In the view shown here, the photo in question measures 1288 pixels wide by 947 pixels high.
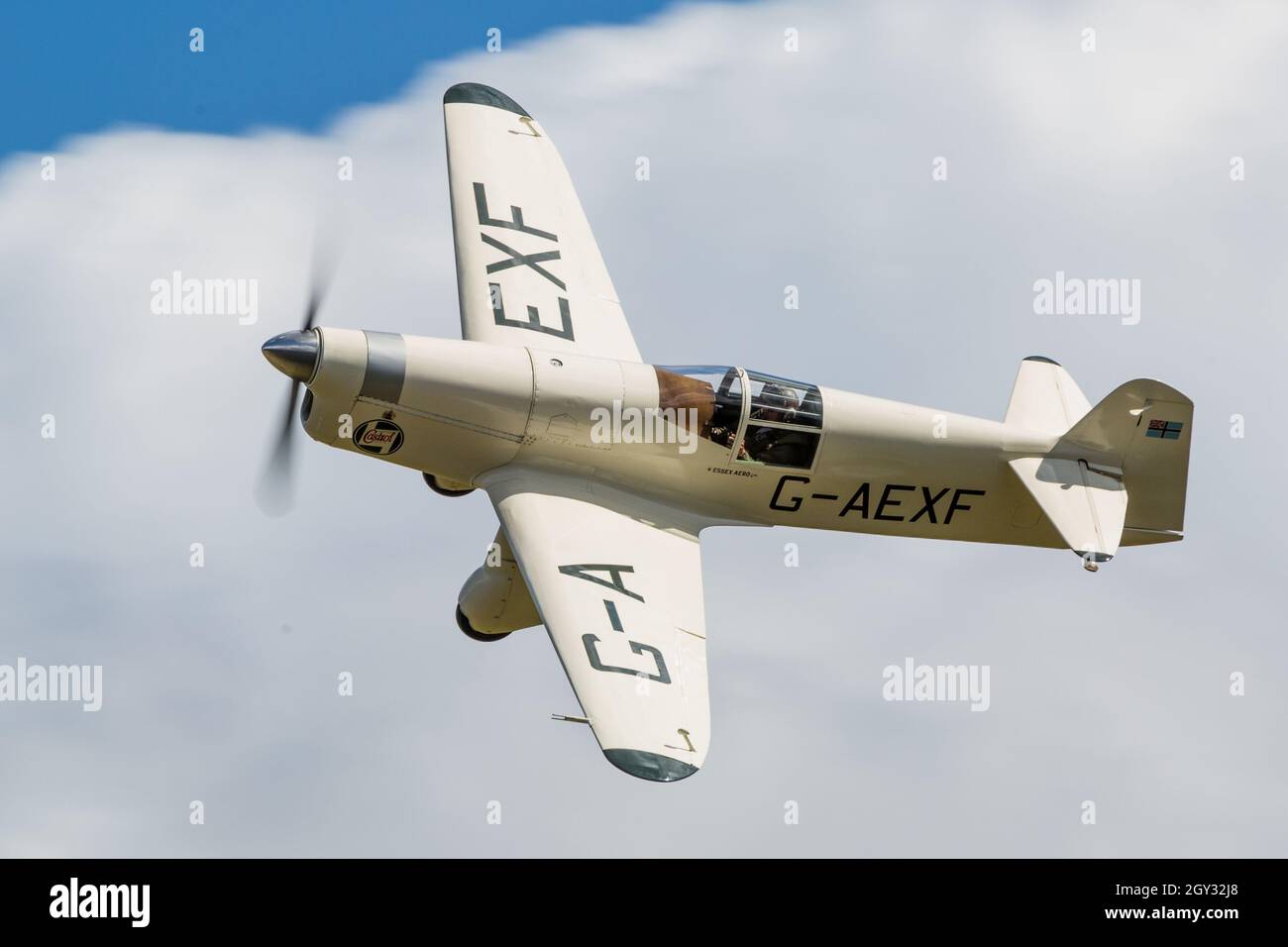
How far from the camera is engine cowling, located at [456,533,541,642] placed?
22.7 metres

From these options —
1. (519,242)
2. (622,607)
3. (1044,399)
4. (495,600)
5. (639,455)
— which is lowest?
(622,607)

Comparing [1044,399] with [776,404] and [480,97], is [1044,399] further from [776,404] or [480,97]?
[480,97]

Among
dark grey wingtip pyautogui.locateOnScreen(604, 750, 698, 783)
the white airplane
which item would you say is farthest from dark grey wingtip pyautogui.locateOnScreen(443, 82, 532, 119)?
dark grey wingtip pyautogui.locateOnScreen(604, 750, 698, 783)

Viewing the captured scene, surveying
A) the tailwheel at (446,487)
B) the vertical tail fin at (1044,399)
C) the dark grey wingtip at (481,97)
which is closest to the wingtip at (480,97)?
the dark grey wingtip at (481,97)

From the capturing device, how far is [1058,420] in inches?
933

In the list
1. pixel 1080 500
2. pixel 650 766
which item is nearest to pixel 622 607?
pixel 650 766

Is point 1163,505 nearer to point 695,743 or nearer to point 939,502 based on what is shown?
point 939,502

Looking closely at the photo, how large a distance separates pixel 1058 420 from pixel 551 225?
6.17m

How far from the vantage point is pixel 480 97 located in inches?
1026

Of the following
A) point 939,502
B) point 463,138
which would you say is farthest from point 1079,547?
point 463,138

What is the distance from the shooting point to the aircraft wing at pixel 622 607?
62.4 feet

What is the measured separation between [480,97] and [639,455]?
6.31 meters

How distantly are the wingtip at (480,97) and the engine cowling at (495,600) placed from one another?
6.18 metres

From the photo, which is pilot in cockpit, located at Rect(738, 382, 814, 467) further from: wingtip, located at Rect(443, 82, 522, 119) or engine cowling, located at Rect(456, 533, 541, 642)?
wingtip, located at Rect(443, 82, 522, 119)
